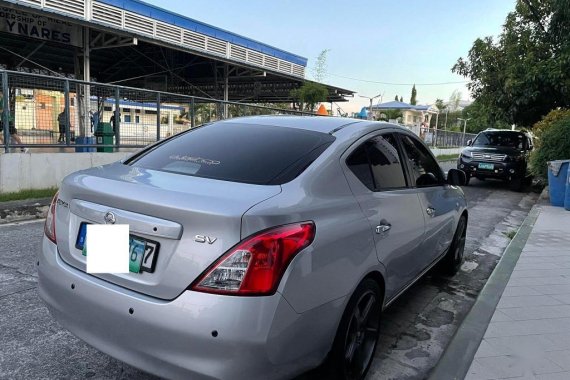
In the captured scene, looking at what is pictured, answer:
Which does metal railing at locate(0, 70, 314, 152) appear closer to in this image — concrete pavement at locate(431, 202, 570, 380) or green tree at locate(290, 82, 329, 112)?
concrete pavement at locate(431, 202, 570, 380)

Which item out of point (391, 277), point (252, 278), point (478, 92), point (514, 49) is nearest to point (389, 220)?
point (391, 277)

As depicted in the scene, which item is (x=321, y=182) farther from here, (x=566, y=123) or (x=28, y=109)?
(x=566, y=123)

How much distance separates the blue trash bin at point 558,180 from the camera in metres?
9.32

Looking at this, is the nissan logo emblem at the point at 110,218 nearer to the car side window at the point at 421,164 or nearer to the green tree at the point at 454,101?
the car side window at the point at 421,164

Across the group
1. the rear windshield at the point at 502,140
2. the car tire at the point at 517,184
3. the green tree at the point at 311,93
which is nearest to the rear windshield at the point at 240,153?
the car tire at the point at 517,184

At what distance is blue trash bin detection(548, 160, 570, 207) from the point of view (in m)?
9.32

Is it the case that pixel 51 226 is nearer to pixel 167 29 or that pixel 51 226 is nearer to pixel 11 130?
pixel 11 130

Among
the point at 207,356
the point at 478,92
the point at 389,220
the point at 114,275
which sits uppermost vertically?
the point at 478,92

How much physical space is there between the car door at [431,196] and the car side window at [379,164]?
22 cm

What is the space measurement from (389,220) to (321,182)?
69 centimetres

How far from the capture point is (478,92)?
15.6 meters

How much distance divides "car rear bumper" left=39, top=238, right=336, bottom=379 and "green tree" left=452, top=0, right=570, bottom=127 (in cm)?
1246

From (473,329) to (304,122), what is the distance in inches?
80.3

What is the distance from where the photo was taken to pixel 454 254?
474cm
